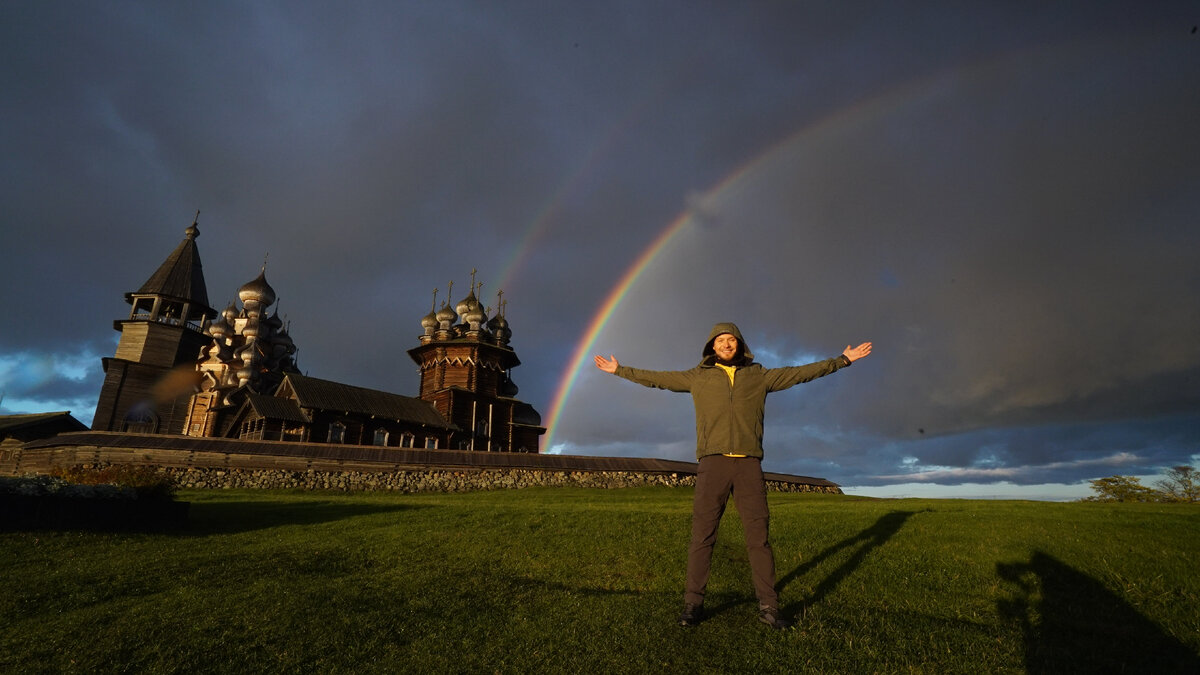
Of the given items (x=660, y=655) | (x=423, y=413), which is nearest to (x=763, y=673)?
(x=660, y=655)

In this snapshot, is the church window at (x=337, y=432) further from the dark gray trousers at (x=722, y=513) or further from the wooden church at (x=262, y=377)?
the dark gray trousers at (x=722, y=513)

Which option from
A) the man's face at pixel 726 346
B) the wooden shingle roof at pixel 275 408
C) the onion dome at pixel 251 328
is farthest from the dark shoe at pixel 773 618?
the onion dome at pixel 251 328

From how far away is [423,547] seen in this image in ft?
32.0

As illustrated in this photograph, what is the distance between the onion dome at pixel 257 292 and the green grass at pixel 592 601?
56523mm

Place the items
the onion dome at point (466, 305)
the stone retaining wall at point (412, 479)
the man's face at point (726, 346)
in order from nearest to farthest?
the man's face at point (726, 346), the stone retaining wall at point (412, 479), the onion dome at point (466, 305)

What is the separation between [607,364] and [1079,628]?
5.39 metres

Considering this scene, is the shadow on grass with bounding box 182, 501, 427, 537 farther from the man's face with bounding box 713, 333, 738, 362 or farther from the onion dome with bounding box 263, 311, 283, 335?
the onion dome with bounding box 263, 311, 283, 335

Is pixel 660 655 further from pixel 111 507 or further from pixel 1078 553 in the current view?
pixel 111 507

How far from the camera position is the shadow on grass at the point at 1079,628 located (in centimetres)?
457

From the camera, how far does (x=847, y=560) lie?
8336 millimetres

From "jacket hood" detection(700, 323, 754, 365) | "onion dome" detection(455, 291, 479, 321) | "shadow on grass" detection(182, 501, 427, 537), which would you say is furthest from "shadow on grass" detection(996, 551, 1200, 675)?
"onion dome" detection(455, 291, 479, 321)

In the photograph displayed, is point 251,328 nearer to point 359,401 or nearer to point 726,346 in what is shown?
point 359,401

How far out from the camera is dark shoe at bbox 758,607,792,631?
528 centimetres

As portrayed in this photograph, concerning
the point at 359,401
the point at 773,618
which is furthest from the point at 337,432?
the point at 773,618
